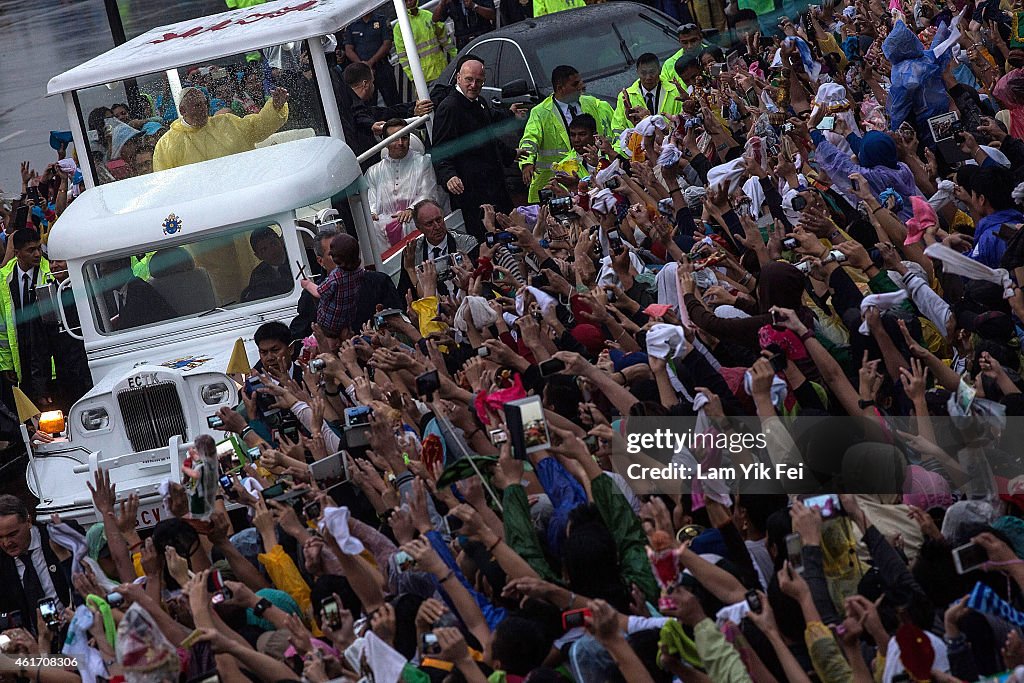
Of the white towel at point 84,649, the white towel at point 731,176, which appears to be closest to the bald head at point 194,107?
the white towel at point 731,176

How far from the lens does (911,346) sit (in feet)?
19.5

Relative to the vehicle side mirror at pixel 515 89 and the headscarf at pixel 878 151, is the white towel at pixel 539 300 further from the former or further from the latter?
the vehicle side mirror at pixel 515 89

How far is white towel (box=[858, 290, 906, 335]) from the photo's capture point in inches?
241

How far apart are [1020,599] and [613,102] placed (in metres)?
9.41

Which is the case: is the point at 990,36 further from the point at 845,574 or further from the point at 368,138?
the point at 845,574

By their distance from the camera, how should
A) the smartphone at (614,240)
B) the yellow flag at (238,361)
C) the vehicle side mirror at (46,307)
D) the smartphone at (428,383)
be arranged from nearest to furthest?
1. the smartphone at (428,383)
2. the smartphone at (614,240)
3. the yellow flag at (238,361)
4. the vehicle side mirror at (46,307)

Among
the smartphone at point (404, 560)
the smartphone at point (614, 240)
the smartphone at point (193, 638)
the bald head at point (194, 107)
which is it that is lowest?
the smartphone at point (614, 240)

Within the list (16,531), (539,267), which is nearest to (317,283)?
(539,267)

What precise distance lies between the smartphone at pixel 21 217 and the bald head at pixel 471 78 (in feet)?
15.7

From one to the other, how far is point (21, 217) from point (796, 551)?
36.9 ft

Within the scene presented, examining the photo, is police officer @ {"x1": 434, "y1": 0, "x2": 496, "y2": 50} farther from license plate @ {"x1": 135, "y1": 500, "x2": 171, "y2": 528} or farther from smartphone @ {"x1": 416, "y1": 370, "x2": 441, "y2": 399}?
smartphone @ {"x1": 416, "y1": 370, "x2": 441, "y2": 399}

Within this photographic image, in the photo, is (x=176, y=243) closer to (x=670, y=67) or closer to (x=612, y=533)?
(x=670, y=67)

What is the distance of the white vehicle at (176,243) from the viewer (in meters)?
9.28

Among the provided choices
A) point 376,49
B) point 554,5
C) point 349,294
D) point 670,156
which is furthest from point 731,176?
point 554,5
